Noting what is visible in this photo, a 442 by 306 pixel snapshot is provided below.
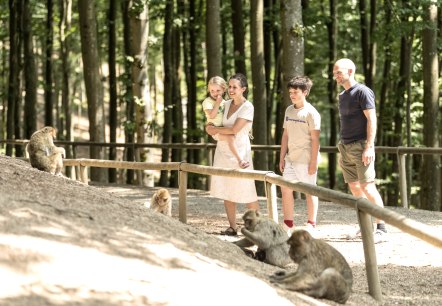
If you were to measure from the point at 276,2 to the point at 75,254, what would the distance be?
76.6 ft

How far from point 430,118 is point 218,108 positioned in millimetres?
10523

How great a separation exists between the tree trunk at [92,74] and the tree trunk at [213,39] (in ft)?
9.69

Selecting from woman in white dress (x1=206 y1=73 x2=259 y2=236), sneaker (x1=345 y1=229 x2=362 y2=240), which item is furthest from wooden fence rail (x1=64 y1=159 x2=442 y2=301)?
sneaker (x1=345 y1=229 x2=362 y2=240)

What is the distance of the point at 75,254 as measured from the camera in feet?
20.0

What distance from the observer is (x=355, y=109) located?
1037 cm

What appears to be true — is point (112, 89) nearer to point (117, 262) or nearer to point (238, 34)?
point (238, 34)

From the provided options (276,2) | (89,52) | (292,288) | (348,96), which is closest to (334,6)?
(276,2)

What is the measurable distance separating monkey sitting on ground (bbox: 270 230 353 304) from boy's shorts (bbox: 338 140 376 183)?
11.5 feet

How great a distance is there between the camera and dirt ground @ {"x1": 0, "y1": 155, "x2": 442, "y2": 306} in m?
5.70

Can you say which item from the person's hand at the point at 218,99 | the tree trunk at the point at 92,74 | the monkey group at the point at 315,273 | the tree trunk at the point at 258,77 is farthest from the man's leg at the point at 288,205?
the tree trunk at the point at 92,74

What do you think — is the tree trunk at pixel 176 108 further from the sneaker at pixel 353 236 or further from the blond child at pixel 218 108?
the blond child at pixel 218 108

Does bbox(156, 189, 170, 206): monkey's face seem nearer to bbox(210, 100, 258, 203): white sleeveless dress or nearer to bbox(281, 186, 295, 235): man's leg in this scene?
bbox(210, 100, 258, 203): white sleeveless dress

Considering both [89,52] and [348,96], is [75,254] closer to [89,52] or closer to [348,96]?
[348,96]

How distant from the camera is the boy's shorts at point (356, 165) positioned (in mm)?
10438
